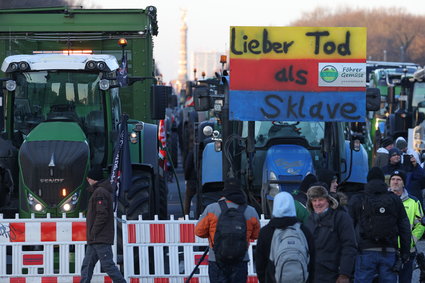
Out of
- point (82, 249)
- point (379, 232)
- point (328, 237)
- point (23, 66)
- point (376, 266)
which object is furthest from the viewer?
point (23, 66)

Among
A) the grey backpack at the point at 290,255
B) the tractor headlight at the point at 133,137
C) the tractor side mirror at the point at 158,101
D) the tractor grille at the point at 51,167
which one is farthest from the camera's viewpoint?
the tractor headlight at the point at 133,137

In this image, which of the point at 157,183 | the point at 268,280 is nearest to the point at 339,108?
the point at 157,183

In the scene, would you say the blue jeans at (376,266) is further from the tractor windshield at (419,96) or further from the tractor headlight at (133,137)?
the tractor windshield at (419,96)

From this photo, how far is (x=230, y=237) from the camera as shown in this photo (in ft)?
32.2

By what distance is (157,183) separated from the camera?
15.2 m

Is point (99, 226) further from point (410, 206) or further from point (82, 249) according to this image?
point (410, 206)

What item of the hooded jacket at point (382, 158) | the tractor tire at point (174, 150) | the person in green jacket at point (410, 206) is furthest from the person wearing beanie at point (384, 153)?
the tractor tire at point (174, 150)

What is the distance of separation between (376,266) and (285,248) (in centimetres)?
244

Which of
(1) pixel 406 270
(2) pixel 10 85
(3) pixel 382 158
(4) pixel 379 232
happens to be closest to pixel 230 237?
(4) pixel 379 232

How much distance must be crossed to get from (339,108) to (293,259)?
5.51 metres

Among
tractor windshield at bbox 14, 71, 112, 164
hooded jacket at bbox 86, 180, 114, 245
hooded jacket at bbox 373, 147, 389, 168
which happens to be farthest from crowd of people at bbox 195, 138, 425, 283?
hooded jacket at bbox 373, 147, 389, 168

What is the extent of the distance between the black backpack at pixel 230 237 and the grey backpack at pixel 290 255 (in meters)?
1.09

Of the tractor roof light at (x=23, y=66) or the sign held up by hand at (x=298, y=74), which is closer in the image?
the tractor roof light at (x=23, y=66)

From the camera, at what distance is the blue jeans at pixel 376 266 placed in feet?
35.3
